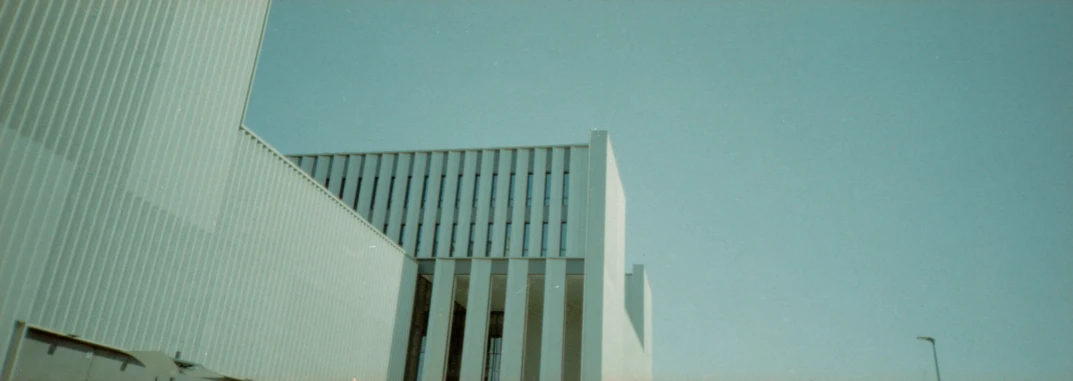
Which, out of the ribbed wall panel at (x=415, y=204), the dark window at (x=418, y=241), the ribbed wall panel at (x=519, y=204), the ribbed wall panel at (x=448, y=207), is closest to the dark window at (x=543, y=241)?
the ribbed wall panel at (x=519, y=204)

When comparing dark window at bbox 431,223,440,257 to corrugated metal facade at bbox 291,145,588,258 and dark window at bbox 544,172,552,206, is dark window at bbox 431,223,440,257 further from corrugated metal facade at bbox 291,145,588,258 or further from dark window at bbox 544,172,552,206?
dark window at bbox 544,172,552,206

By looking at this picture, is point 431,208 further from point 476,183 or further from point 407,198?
point 476,183

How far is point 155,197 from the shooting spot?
15.9 m

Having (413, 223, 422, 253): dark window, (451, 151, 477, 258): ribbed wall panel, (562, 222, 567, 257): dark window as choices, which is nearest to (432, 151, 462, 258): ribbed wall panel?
(451, 151, 477, 258): ribbed wall panel

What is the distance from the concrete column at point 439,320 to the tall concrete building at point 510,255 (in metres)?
0.04

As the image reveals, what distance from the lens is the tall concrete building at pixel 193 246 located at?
13102 mm

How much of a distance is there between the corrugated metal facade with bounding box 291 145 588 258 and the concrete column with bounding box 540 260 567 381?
22.7ft

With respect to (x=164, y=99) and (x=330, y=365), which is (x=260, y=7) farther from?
(x=330, y=365)

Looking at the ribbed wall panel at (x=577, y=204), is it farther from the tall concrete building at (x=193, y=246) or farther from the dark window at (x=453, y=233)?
the dark window at (x=453, y=233)

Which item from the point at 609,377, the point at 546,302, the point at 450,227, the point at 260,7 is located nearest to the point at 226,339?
the point at 260,7

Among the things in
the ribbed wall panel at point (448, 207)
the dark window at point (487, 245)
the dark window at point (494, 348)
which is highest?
the ribbed wall panel at point (448, 207)

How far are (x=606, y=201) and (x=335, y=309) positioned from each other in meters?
12.9

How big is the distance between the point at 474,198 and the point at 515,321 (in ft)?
39.5

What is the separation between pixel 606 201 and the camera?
32.1 meters
